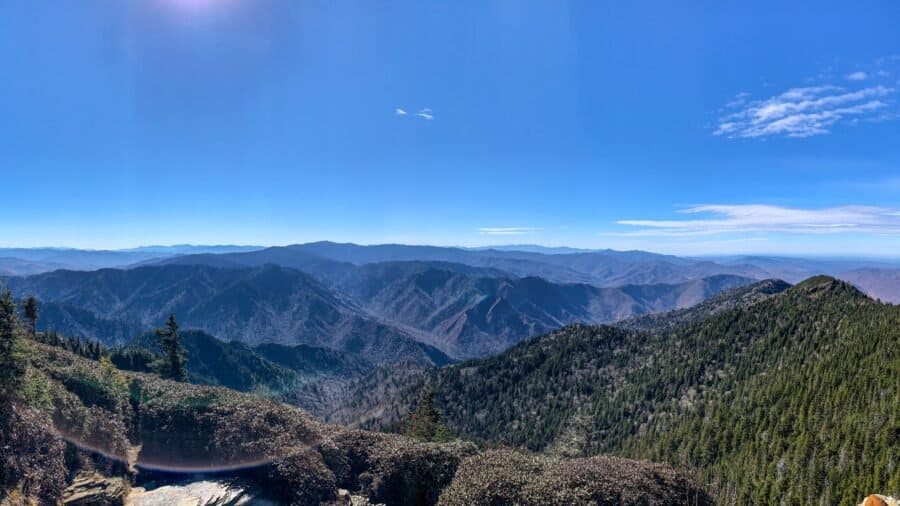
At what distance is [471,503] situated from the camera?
64.4ft

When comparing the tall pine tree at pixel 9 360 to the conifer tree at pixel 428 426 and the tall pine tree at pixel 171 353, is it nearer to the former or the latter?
A: the conifer tree at pixel 428 426

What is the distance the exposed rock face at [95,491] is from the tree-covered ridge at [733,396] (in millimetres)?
51184

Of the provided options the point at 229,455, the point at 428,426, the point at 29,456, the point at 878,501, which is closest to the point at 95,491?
the point at 29,456

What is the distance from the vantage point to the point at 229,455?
28203mm

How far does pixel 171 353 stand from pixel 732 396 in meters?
104

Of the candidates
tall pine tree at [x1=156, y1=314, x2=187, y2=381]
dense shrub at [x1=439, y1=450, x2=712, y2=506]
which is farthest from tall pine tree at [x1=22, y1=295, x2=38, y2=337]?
dense shrub at [x1=439, y1=450, x2=712, y2=506]

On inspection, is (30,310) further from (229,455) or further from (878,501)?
(878,501)

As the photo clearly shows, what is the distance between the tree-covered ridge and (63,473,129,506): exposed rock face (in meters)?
51.2

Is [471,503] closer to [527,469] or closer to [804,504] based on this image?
[527,469]

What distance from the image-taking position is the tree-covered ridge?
51719 mm

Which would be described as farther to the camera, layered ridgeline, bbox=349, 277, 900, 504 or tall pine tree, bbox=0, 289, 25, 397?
layered ridgeline, bbox=349, 277, 900, 504

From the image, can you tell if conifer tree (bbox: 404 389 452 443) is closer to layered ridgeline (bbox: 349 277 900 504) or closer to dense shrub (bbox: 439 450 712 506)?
dense shrub (bbox: 439 450 712 506)

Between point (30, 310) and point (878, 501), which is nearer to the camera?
point (878, 501)

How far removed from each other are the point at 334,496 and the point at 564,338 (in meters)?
151
